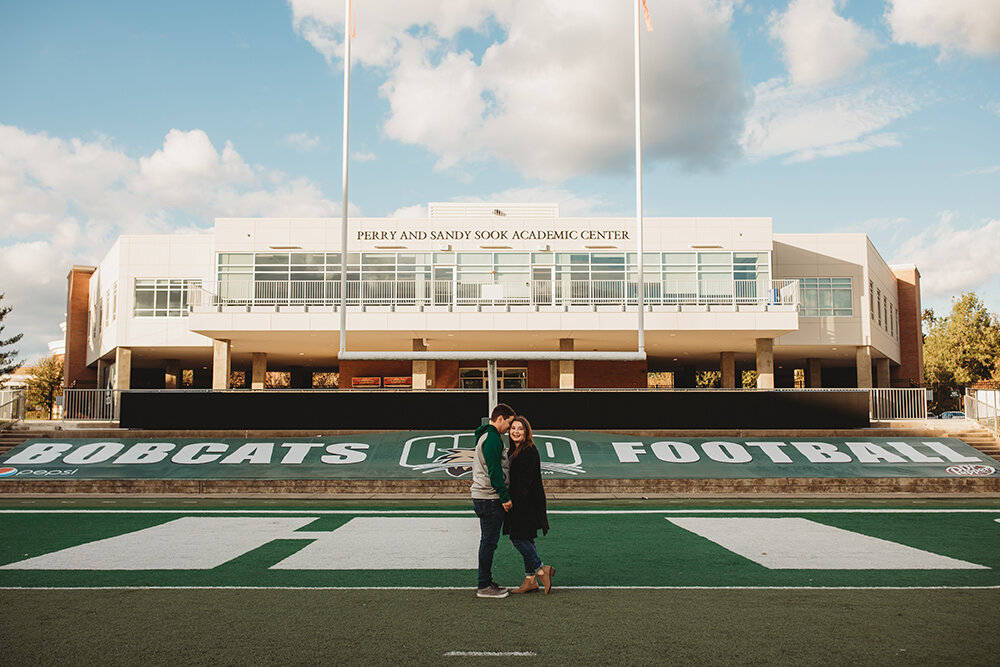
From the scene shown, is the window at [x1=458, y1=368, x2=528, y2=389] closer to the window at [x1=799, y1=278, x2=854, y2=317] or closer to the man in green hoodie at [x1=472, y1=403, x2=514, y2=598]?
the window at [x1=799, y1=278, x2=854, y2=317]

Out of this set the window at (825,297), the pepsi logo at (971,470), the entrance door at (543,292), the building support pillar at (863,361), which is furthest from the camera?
A: the window at (825,297)

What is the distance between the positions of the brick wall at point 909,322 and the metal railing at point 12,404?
1912 inches

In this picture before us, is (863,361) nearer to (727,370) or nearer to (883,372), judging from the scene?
(727,370)

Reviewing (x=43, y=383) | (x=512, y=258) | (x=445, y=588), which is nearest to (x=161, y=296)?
(x=512, y=258)

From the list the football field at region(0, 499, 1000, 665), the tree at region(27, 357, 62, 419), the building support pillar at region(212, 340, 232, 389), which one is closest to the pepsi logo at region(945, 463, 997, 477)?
the football field at region(0, 499, 1000, 665)

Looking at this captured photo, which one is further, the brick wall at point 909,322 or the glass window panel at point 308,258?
the brick wall at point 909,322

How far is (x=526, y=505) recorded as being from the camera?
7.30m

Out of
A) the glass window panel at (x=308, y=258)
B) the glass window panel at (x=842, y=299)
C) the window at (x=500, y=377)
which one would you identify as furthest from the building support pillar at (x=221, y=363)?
the glass window panel at (x=842, y=299)

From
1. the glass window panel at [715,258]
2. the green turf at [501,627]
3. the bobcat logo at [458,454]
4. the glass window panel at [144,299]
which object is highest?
the glass window panel at [715,258]

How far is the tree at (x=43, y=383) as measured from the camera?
63.1 metres

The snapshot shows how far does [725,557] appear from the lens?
31.1ft

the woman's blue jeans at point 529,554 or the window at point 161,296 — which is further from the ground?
the window at point 161,296

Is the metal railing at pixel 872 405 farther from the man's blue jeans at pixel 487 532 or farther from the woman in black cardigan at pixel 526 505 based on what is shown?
the man's blue jeans at pixel 487 532

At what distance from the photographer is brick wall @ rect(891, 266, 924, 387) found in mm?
50031
